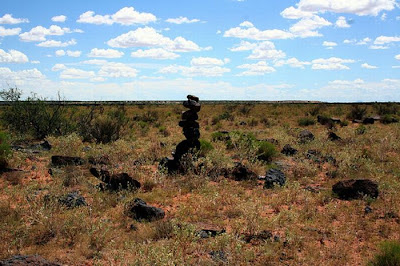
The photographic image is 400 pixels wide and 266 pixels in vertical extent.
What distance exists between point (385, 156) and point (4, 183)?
15185mm

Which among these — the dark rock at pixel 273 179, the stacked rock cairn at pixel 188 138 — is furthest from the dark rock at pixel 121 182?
the dark rock at pixel 273 179

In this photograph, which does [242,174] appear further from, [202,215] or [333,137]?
[333,137]

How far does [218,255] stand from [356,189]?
5.88 metres

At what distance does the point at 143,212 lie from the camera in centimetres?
905

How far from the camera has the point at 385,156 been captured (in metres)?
16.0

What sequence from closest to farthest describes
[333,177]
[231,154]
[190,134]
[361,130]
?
[333,177], [190,134], [231,154], [361,130]

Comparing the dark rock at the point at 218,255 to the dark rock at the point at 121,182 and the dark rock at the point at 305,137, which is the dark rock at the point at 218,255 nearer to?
the dark rock at the point at 121,182

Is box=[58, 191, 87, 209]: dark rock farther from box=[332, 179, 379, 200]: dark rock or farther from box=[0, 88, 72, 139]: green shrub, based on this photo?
box=[0, 88, 72, 139]: green shrub

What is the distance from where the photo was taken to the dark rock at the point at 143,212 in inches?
352

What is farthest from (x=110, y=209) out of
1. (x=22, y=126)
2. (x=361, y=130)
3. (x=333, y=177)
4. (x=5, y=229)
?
(x=361, y=130)

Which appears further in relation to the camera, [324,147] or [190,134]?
[324,147]

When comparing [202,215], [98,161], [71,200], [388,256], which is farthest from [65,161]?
[388,256]

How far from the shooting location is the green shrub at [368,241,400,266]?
247 inches

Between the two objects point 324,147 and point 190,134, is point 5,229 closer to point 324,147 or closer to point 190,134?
point 190,134
